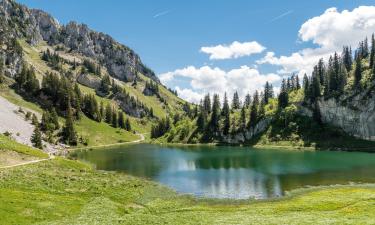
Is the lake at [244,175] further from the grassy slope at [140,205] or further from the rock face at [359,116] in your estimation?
the rock face at [359,116]

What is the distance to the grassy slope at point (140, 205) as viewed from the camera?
1847 inches

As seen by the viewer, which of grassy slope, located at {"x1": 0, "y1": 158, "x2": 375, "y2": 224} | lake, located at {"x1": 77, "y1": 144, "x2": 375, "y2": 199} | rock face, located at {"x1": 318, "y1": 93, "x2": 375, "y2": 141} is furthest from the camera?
rock face, located at {"x1": 318, "y1": 93, "x2": 375, "y2": 141}

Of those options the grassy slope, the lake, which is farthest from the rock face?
the grassy slope

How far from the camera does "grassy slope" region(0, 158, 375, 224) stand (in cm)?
4691

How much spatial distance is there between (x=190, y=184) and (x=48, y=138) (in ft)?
360

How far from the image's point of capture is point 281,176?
94.8 m

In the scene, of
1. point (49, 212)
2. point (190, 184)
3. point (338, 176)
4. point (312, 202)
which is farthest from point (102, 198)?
point (338, 176)

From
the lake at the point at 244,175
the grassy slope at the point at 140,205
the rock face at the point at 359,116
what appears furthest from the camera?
the rock face at the point at 359,116

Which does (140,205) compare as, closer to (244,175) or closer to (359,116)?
(244,175)

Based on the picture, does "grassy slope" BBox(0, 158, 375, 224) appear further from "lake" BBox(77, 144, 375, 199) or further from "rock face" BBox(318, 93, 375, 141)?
"rock face" BBox(318, 93, 375, 141)

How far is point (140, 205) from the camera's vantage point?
62406 millimetres

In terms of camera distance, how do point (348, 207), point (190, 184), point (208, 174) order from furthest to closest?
point (208, 174), point (190, 184), point (348, 207)

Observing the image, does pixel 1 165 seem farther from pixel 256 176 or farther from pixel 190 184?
pixel 256 176

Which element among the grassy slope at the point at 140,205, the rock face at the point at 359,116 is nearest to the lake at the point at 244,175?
the grassy slope at the point at 140,205
